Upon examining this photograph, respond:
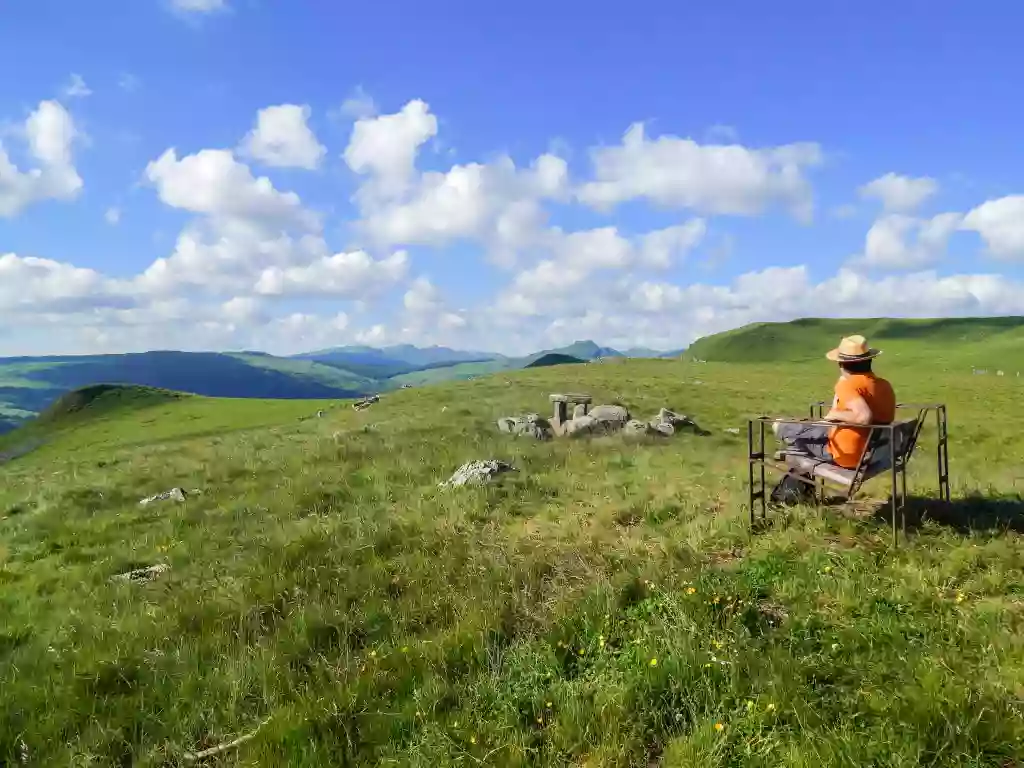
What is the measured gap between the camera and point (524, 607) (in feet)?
21.9

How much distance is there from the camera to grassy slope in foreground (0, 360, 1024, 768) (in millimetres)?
4523

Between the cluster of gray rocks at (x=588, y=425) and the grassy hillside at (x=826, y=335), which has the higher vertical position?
the grassy hillside at (x=826, y=335)

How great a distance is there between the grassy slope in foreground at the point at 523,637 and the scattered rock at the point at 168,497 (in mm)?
2093

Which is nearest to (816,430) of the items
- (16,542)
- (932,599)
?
(932,599)

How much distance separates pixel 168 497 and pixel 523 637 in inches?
472

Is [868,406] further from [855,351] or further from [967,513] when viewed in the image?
[967,513]

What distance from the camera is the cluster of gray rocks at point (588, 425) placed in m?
21.7

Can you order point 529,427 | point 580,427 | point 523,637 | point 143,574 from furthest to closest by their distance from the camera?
point 529,427 < point 580,427 < point 143,574 < point 523,637

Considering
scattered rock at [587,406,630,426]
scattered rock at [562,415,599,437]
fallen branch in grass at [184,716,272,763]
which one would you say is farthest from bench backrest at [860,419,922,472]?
scattered rock at [587,406,630,426]

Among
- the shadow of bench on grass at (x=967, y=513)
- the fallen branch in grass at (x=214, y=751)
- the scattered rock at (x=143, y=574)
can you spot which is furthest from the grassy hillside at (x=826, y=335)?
the fallen branch in grass at (x=214, y=751)

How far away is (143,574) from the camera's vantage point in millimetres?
9508

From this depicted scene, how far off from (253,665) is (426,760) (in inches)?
91.4

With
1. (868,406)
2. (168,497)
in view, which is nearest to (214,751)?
(868,406)

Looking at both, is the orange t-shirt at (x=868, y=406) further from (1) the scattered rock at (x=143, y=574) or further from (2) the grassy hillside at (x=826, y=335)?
A: (2) the grassy hillside at (x=826, y=335)
